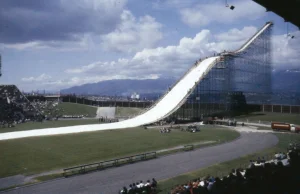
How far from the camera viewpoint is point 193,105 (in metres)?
66.9

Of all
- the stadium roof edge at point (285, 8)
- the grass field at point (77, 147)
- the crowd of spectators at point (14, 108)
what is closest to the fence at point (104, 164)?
the grass field at point (77, 147)

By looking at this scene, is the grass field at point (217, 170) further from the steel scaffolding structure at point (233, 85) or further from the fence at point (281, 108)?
the fence at point (281, 108)

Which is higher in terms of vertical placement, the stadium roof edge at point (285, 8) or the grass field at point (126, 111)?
the stadium roof edge at point (285, 8)

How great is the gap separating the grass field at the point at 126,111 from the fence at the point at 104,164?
53472mm

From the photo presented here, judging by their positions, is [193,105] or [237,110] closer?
[193,105]

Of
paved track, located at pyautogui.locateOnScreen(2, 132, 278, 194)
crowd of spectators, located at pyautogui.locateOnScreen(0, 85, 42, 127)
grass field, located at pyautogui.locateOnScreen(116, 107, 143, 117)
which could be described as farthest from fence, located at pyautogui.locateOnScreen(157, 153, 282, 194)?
grass field, located at pyautogui.locateOnScreen(116, 107, 143, 117)

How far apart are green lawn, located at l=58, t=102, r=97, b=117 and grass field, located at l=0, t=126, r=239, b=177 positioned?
135 feet

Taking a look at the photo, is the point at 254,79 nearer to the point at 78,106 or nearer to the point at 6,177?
the point at 78,106

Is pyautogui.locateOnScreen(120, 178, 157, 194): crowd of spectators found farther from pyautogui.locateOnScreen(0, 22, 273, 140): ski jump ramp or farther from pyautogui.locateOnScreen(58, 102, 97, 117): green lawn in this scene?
pyautogui.locateOnScreen(58, 102, 97, 117): green lawn

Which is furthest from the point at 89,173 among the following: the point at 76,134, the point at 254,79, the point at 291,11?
the point at 254,79

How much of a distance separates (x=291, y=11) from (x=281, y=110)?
62.9m

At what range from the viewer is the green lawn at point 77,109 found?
87125mm

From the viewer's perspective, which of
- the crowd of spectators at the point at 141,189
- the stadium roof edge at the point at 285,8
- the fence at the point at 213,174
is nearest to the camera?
the stadium roof edge at the point at 285,8

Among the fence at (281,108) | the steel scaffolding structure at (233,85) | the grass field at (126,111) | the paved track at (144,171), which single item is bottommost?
the paved track at (144,171)
